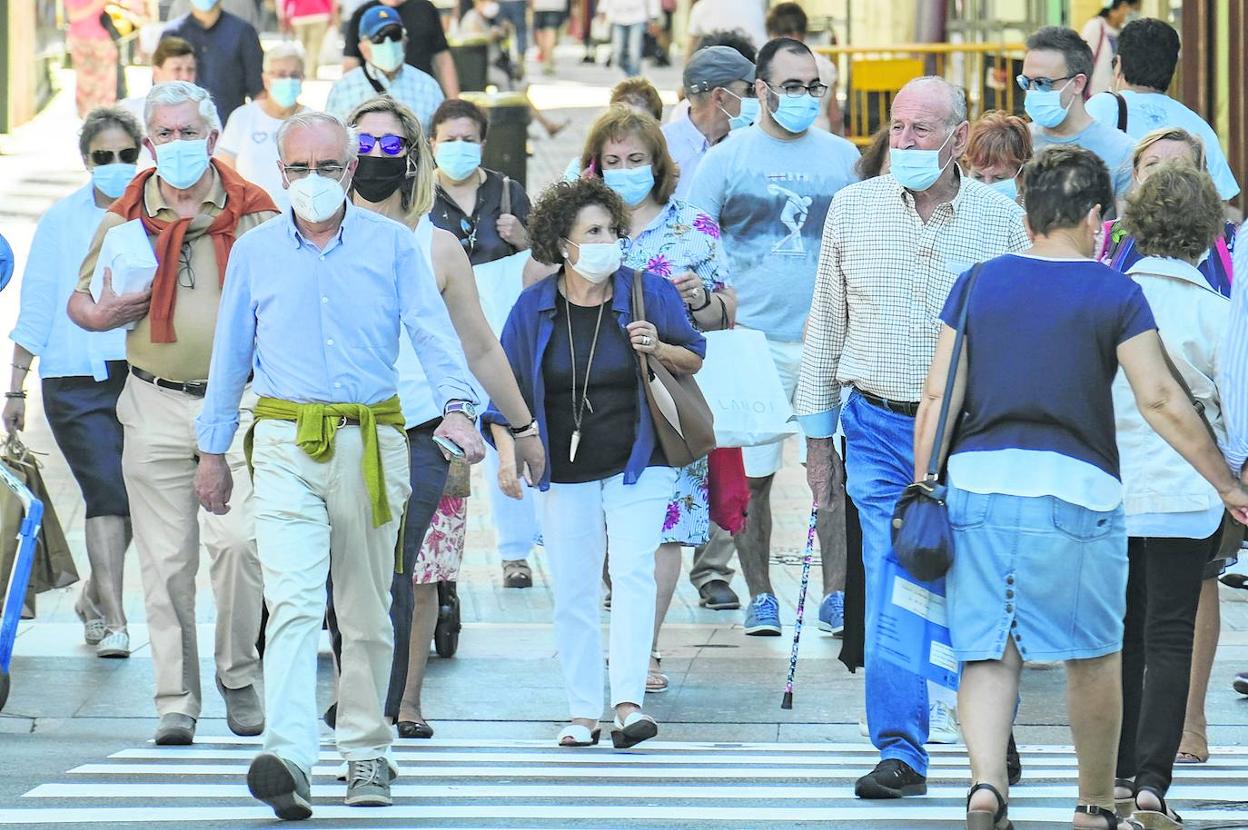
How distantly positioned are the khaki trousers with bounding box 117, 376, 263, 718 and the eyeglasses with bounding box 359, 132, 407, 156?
0.99 m

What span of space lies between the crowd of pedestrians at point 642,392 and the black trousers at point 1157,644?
0.03 ft

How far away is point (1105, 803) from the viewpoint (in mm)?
6188

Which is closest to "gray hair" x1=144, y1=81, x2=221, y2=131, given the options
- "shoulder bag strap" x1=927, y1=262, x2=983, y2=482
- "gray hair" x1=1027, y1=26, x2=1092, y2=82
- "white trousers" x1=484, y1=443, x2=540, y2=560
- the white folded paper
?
the white folded paper

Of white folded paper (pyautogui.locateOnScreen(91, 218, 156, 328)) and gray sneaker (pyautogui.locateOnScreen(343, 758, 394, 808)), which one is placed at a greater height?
white folded paper (pyautogui.locateOnScreen(91, 218, 156, 328))

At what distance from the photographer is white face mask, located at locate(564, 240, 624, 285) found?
807 centimetres

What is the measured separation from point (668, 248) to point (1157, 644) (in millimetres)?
2764

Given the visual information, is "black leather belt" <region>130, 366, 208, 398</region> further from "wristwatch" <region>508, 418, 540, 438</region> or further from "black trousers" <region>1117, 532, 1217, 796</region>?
"black trousers" <region>1117, 532, 1217, 796</region>

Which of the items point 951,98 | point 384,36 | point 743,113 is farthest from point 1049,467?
point 384,36

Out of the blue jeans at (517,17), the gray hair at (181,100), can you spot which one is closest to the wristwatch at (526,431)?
the gray hair at (181,100)

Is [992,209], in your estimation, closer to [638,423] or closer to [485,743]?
[638,423]

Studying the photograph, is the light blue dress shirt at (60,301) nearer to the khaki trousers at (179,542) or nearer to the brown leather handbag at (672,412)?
the khaki trousers at (179,542)

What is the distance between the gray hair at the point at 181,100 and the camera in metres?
8.03

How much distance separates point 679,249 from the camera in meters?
8.92

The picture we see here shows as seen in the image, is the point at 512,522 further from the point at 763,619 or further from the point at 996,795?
the point at 996,795
